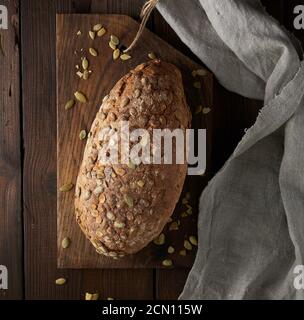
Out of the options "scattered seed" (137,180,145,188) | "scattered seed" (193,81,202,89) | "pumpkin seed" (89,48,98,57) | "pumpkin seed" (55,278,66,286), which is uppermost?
"pumpkin seed" (89,48,98,57)

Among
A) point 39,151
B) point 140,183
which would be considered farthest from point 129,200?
point 39,151

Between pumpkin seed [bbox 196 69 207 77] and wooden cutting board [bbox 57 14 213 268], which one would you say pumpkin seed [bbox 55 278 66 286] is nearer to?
wooden cutting board [bbox 57 14 213 268]

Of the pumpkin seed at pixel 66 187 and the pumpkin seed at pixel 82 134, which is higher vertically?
the pumpkin seed at pixel 82 134

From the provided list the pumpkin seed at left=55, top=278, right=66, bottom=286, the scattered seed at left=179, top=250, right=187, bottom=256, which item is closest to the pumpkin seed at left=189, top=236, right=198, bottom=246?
the scattered seed at left=179, top=250, right=187, bottom=256

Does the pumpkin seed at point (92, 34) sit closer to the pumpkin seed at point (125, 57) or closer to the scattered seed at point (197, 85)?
the pumpkin seed at point (125, 57)

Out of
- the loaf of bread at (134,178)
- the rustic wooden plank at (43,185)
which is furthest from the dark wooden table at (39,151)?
the loaf of bread at (134,178)
